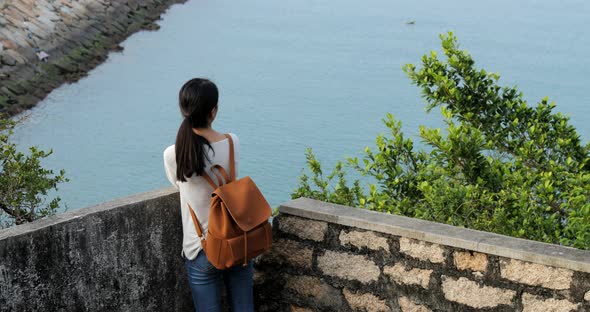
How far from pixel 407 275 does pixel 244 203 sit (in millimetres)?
909

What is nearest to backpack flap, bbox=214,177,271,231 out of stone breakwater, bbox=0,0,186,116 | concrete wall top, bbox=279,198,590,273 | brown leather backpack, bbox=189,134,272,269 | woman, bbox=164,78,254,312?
A: brown leather backpack, bbox=189,134,272,269

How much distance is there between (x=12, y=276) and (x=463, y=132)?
352 cm

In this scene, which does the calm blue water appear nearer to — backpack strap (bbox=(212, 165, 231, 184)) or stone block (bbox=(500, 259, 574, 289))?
backpack strap (bbox=(212, 165, 231, 184))

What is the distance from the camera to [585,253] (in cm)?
369

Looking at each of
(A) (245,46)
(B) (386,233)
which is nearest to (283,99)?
(A) (245,46)

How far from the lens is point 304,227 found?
14.4ft

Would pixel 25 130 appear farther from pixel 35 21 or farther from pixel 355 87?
pixel 355 87

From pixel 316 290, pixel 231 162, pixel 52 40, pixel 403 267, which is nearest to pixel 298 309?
pixel 316 290

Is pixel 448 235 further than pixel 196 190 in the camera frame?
Yes

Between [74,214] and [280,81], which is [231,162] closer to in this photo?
[74,214]

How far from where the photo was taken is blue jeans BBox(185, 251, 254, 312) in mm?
3865

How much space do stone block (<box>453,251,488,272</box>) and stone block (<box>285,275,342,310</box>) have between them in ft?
2.31

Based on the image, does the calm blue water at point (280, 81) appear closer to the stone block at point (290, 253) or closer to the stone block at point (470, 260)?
the stone block at point (290, 253)

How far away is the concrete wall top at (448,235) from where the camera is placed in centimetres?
365
